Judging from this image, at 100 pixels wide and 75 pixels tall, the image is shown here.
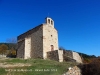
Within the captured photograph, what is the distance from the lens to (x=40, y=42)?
26.5m

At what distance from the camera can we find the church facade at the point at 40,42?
26.3 metres

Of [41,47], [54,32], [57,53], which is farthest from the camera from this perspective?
[54,32]

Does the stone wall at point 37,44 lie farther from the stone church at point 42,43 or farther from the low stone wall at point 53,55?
the low stone wall at point 53,55

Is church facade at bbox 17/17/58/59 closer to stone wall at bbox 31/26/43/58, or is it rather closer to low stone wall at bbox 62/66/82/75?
stone wall at bbox 31/26/43/58

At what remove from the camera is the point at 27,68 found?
17.5m

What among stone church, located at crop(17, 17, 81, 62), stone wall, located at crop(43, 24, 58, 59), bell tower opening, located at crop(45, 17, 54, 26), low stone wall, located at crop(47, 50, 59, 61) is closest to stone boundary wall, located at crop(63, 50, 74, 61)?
stone church, located at crop(17, 17, 81, 62)

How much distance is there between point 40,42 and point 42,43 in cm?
55

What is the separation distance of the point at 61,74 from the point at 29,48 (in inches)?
487

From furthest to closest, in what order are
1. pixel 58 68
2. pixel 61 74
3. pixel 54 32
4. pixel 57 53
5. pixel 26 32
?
1. pixel 26 32
2. pixel 54 32
3. pixel 57 53
4. pixel 58 68
5. pixel 61 74

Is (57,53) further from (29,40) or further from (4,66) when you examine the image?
(4,66)

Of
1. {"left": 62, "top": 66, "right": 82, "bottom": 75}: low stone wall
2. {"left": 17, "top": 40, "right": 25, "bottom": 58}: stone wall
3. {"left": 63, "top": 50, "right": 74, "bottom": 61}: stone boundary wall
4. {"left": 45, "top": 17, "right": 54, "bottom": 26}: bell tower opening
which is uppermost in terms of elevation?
{"left": 45, "top": 17, "right": 54, "bottom": 26}: bell tower opening

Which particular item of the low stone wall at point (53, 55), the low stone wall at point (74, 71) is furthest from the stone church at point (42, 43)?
the low stone wall at point (74, 71)

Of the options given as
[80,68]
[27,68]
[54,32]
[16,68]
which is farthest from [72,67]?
[54,32]

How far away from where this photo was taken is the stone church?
2592 cm
